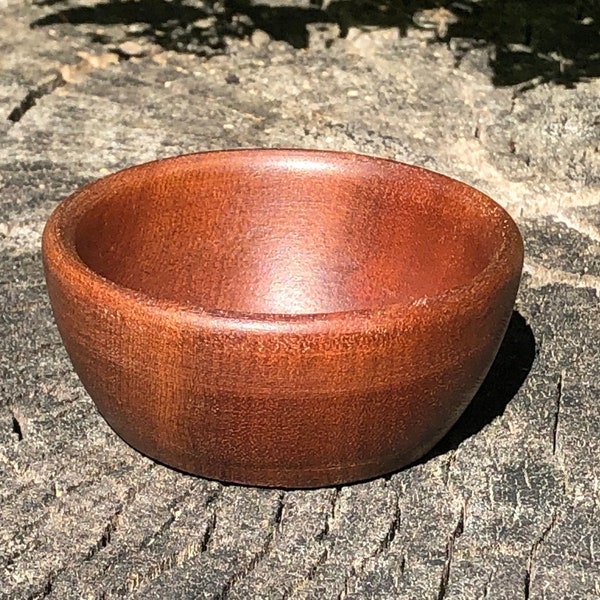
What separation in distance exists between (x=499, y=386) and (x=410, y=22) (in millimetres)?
1049

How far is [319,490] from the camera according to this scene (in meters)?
1.08

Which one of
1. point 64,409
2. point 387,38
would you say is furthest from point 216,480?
point 387,38

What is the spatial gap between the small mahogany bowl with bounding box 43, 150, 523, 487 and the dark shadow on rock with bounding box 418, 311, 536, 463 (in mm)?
78

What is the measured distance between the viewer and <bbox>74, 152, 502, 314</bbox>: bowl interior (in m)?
1.26

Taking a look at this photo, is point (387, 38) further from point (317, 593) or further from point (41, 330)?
point (317, 593)

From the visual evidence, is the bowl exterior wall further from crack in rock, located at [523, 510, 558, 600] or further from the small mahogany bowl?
crack in rock, located at [523, 510, 558, 600]

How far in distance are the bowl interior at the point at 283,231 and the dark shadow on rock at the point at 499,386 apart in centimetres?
12

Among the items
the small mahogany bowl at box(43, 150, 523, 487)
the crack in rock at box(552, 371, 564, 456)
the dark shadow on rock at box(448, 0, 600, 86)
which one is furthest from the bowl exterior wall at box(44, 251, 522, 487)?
the dark shadow on rock at box(448, 0, 600, 86)

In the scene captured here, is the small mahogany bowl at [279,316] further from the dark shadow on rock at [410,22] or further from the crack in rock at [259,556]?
the dark shadow on rock at [410,22]

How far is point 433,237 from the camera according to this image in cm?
128

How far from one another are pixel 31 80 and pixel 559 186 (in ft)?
2.83

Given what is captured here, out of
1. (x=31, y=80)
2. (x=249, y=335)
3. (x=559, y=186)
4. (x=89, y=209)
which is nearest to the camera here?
(x=249, y=335)

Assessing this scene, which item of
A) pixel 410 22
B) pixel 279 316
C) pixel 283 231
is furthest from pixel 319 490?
pixel 410 22

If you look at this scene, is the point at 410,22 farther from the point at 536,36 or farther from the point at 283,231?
the point at 283,231
